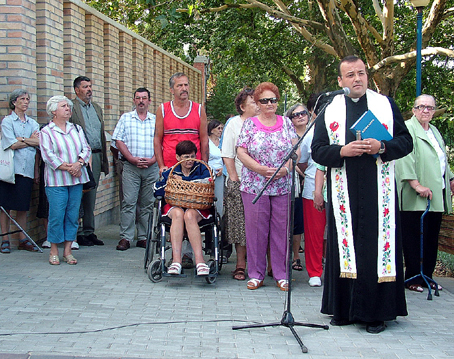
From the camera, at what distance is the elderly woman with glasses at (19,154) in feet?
27.0

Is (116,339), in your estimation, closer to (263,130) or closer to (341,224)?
(341,224)

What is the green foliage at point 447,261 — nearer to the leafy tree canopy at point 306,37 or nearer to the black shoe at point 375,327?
the black shoe at point 375,327

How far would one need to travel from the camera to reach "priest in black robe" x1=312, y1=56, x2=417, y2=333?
535 cm

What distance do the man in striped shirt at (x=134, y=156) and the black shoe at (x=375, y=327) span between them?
4732 millimetres

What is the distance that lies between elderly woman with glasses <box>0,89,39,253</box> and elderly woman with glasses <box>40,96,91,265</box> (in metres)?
0.61

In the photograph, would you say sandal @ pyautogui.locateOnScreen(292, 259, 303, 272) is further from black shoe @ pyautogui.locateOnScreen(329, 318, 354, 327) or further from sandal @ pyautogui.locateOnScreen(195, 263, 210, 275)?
black shoe @ pyautogui.locateOnScreen(329, 318, 354, 327)

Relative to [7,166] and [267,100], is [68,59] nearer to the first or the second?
[7,166]

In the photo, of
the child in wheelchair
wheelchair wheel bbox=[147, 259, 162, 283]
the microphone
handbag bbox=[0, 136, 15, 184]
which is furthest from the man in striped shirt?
the microphone

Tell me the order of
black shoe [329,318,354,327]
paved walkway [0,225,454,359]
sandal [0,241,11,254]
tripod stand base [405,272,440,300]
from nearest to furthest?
1. paved walkway [0,225,454,359]
2. black shoe [329,318,354,327]
3. tripod stand base [405,272,440,300]
4. sandal [0,241,11,254]

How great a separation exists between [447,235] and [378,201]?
8.02 ft

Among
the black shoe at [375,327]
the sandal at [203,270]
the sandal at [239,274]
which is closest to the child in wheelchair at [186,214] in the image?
the sandal at [203,270]

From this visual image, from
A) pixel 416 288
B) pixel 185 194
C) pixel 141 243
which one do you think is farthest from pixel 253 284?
pixel 141 243

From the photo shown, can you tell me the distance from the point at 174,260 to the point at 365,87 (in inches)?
108

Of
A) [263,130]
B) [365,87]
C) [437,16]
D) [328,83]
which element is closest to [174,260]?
[263,130]
